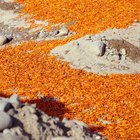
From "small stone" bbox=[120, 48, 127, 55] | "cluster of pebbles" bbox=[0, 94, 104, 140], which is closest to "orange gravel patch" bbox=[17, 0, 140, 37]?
"small stone" bbox=[120, 48, 127, 55]

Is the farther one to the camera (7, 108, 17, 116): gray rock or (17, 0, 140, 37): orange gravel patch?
(17, 0, 140, 37): orange gravel patch

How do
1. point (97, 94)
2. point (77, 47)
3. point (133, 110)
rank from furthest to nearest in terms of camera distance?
point (77, 47)
point (97, 94)
point (133, 110)

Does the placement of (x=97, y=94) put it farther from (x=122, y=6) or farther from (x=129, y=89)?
(x=122, y=6)

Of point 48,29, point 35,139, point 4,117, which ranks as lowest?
point 48,29

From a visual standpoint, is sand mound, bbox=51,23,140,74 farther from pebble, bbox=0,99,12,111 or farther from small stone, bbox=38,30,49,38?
pebble, bbox=0,99,12,111

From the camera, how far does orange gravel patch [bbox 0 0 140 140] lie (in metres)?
18.8

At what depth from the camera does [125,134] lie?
17000mm

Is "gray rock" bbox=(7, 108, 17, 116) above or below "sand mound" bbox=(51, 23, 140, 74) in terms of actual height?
above

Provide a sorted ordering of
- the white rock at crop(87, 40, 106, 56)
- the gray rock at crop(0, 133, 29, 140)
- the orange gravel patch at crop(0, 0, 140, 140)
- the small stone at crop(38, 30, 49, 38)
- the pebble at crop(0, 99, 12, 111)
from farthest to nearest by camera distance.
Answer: the small stone at crop(38, 30, 49, 38)
the white rock at crop(87, 40, 106, 56)
the orange gravel patch at crop(0, 0, 140, 140)
the pebble at crop(0, 99, 12, 111)
the gray rock at crop(0, 133, 29, 140)

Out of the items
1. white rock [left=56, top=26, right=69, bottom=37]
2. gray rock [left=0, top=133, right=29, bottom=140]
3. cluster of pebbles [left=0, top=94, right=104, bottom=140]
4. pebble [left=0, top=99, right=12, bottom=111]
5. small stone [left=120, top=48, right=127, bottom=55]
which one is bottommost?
small stone [left=120, top=48, right=127, bottom=55]

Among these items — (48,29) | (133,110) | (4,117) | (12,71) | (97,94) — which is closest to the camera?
(4,117)

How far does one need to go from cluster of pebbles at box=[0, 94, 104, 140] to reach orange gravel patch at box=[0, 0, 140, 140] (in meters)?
3.70

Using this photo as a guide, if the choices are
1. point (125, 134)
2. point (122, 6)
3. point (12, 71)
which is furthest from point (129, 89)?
point (122, 6)

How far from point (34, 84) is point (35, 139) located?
33.6 feet
